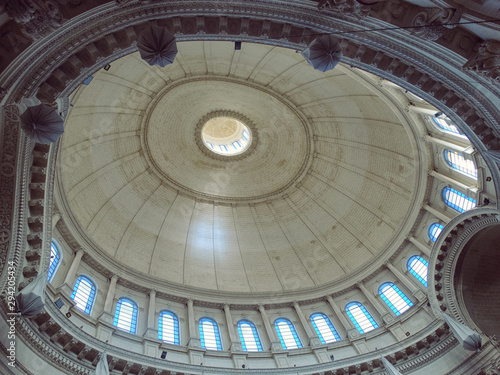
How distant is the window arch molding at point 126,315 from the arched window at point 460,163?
18432 mm

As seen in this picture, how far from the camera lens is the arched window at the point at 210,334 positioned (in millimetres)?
20422

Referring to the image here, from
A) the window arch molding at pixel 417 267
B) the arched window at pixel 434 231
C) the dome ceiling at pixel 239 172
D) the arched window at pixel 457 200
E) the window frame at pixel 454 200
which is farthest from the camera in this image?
the dome ceiling at pixel 239 172

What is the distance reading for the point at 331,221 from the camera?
29.2 m

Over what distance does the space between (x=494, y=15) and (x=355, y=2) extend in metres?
3.48

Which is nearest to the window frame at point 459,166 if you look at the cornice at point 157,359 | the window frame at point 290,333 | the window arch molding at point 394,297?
Result: the cornice at point 157,359

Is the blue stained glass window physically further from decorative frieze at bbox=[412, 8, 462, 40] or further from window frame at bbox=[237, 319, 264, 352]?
decorative frieze at bbox=[412, 8, 462, 40]

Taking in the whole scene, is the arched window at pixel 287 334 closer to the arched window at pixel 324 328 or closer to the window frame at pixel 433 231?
the arched window at pixel 324 328

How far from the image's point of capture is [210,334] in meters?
21.3

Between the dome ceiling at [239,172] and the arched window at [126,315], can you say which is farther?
the dome ceiling at [239,172]

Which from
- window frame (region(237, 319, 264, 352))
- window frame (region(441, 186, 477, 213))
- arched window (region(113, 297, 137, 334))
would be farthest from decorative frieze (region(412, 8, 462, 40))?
arched window (region(113, 297, 137, 334))

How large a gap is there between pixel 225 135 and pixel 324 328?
1978 cm

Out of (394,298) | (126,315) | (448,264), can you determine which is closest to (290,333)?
(394,298)

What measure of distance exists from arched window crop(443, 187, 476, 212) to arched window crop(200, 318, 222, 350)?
1478cm

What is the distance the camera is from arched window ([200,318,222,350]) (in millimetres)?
20422
